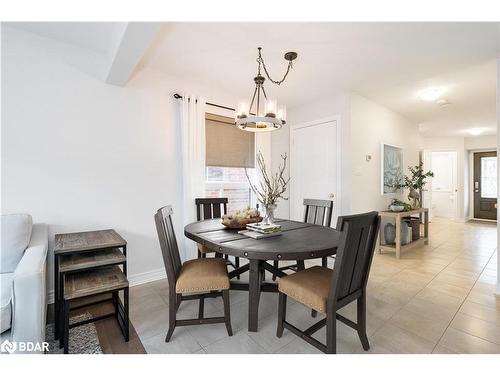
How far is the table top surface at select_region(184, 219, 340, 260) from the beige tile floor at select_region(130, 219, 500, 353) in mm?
666

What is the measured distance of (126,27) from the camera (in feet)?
5.54

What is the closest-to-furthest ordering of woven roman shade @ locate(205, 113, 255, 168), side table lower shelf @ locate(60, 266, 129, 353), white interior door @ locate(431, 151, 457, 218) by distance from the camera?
side table lower shelf @ locate(60, 266, 129, 353) → woven roman shade @ locate(205, 113, 255, 168) → white interior door @ locate(431, 151, 457, 218)

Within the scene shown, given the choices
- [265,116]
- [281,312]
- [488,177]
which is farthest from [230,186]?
[488,177]

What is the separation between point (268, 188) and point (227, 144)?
144 cm

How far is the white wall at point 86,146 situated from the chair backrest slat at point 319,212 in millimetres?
1611

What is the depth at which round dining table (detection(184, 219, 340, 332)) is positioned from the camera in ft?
5.25

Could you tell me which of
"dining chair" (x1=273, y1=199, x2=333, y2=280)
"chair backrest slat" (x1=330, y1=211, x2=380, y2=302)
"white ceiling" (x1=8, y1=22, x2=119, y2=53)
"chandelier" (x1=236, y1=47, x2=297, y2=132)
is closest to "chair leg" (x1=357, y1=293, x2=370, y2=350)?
"chair backrest slat" (x1=330, y1=211, x2=380, y2=302)

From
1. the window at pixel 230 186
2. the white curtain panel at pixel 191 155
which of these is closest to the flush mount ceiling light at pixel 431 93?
the window at pixel 230 186

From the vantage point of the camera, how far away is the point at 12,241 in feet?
5.81

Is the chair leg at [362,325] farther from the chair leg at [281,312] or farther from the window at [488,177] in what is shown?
the window at [488,177]

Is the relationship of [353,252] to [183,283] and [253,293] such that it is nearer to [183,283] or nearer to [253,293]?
[253,293]

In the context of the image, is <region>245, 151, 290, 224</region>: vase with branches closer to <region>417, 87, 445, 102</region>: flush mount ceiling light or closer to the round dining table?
the round dining table

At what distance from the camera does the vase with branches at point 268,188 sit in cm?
211
